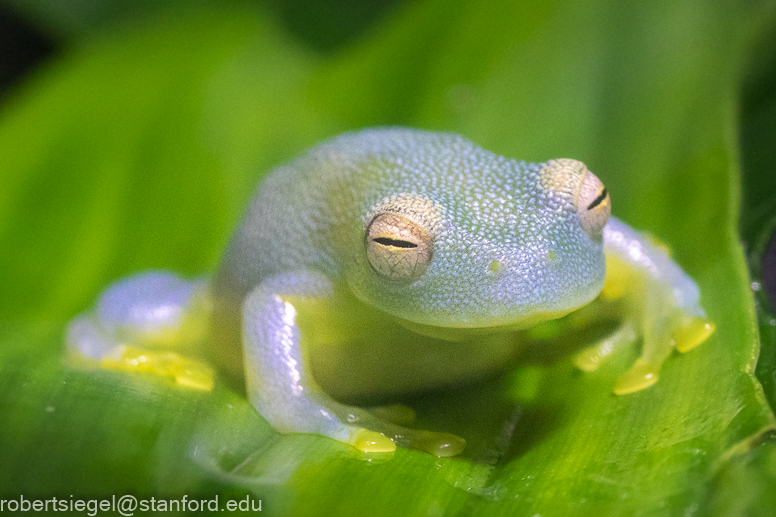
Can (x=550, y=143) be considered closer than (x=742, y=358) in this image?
No

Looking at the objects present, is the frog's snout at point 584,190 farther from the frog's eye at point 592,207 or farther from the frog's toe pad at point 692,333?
the frog's toe pad at point 692,333

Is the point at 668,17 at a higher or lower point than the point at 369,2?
lower

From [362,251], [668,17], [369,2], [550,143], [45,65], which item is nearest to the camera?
[362,251]

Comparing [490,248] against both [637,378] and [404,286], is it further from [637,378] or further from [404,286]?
[637,378]

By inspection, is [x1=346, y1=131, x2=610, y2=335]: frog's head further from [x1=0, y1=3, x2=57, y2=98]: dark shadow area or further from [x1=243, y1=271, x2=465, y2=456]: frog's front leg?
[x1=0, y1=3, x2=57, y2=98]: dark shadow area

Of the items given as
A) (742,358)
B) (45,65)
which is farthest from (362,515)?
(45,65)

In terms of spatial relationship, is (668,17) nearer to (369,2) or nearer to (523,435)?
(369,2)

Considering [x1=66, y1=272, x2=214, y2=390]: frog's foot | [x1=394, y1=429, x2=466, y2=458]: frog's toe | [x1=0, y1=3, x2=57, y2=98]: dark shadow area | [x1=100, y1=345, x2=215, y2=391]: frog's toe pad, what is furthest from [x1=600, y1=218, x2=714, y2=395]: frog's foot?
[x1=0, y1=3, x2=57, y2=98]: dark shadow area

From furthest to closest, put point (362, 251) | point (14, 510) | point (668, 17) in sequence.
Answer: point (668, 17)
point (362, 251)
point (14, 510)
